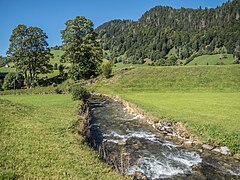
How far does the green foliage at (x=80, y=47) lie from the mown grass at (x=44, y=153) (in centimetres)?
4939

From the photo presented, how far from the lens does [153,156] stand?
14375 mm

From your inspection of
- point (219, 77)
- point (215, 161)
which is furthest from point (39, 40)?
point (215, 161)

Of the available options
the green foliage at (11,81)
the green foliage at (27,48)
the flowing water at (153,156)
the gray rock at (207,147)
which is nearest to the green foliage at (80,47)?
the green foliage at (27,48)

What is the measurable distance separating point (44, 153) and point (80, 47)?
189 ft

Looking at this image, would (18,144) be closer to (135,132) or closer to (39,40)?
(135,132)

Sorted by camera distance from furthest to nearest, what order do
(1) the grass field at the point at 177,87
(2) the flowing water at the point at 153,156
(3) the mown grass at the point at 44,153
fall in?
(1) the grass field at the point at 177,87, (2) the flowing water at the point at 153,156, (3) the mown grass at the point at 44,153

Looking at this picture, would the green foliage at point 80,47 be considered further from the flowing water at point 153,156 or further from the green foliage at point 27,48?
the flowing water at point 153,156

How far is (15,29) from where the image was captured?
209 ft

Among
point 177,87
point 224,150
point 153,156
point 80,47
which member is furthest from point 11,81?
point 224,150

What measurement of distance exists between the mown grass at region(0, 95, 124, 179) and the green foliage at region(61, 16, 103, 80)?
49388 millimetres

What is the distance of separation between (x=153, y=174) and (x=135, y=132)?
26.2 ft

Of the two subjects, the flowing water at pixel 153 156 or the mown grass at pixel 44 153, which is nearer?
the mown grass at pixel 44 153

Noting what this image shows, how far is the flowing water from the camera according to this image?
11945mm

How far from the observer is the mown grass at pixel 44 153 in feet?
30.0
